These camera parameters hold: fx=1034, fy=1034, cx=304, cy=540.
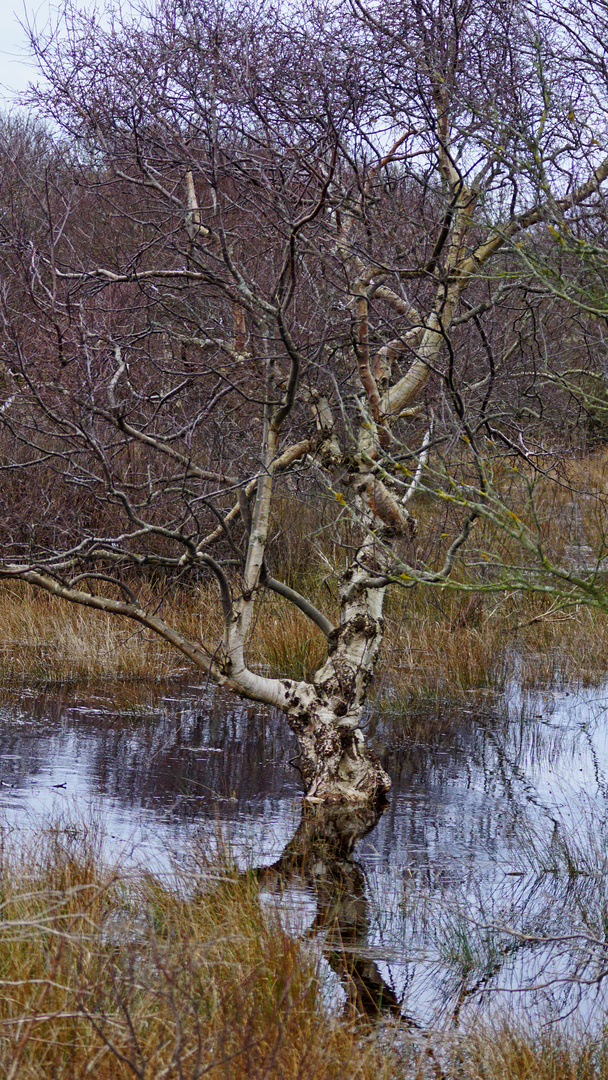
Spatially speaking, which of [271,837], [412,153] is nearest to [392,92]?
[412,153]

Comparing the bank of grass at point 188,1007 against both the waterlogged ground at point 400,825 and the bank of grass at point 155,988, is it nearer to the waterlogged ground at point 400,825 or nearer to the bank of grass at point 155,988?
the bank of grass at point 155,988

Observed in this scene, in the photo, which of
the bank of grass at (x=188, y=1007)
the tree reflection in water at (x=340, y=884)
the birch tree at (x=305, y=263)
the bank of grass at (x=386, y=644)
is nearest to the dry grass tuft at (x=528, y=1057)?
the bank of grass at (x=188, y=1007)

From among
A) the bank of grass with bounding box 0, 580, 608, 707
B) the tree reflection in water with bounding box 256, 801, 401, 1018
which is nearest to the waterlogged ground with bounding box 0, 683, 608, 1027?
the tree reflection in water with bounding box 256, 801, 401, 1018

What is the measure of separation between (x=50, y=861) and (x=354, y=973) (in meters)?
→ 1.39

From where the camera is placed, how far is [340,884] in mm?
5062

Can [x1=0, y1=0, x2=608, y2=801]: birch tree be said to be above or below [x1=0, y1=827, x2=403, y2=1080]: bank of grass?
above

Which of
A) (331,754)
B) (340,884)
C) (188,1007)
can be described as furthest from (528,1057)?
(331,754)

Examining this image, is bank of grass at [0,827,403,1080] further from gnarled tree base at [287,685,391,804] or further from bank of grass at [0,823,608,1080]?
gnarled tree base at [287,685,391,804]

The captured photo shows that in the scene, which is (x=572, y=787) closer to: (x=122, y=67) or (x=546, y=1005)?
(x=546, y=1005)

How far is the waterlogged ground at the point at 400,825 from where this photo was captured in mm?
4195

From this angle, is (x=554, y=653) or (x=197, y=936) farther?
(x=554, y=653)

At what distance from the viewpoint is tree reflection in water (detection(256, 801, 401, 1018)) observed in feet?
13.2

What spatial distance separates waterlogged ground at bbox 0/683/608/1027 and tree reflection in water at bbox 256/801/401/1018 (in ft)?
0.04

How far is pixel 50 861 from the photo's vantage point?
4488 mm
